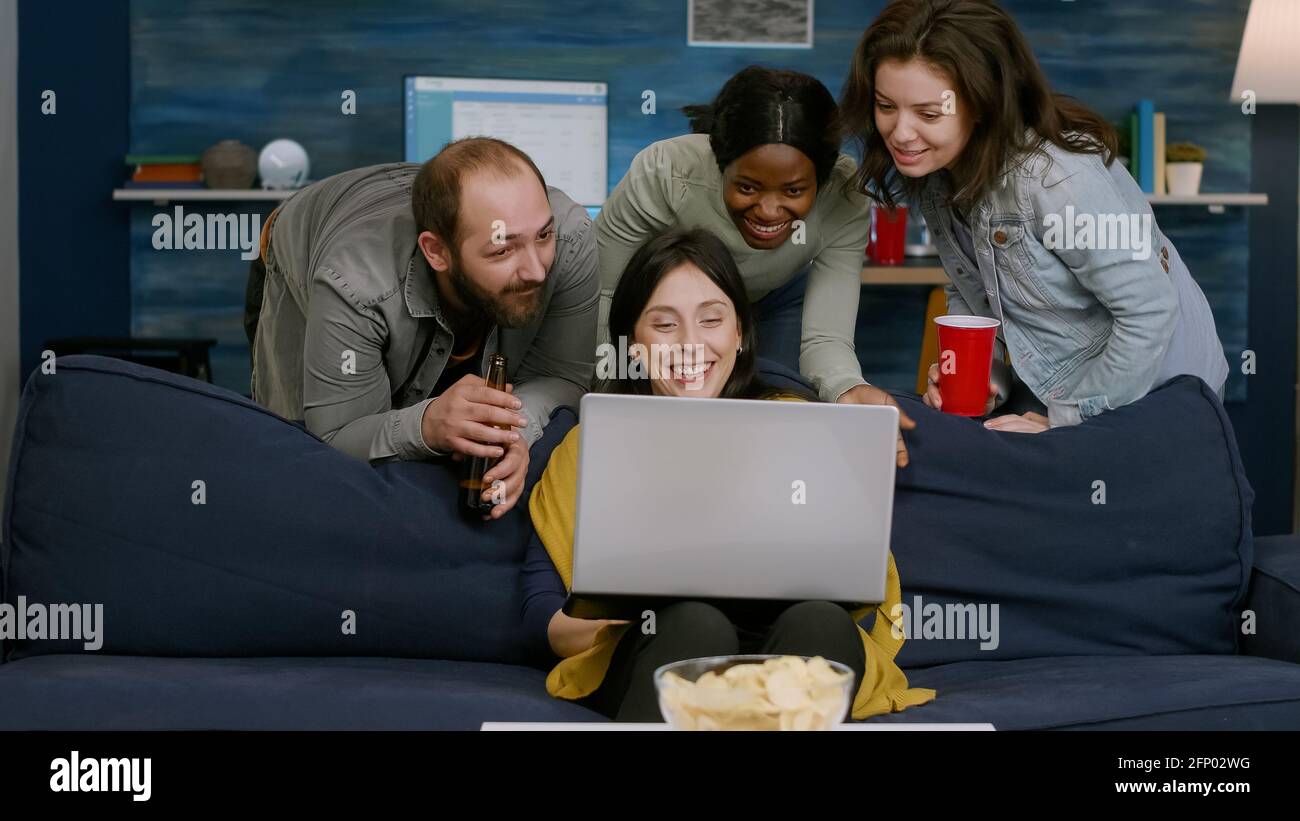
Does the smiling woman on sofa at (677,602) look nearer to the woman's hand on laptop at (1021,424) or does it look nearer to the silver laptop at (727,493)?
the silver laptop at (727,493)

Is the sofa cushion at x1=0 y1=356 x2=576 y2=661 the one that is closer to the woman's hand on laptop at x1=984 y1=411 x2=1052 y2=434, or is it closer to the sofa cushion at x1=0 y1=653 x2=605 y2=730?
the sofa cushion at x1=0 y1=653 x2=605 y2=730

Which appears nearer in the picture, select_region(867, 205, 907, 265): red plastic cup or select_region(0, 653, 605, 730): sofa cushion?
select_region(0, 653, 605, 730): sofa cushion

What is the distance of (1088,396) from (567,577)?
0.99 m

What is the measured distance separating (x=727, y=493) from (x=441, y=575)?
0.71 metres

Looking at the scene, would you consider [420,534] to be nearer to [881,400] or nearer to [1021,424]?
[881,400]

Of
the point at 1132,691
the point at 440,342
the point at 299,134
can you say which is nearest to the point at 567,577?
the point at 440,342

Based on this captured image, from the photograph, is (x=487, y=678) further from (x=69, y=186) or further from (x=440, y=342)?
(x=69, y=186)

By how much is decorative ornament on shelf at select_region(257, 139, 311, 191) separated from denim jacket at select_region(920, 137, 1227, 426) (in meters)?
2.98

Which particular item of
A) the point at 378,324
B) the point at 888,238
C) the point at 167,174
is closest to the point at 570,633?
the point at 378,324

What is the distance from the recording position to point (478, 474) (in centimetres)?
203

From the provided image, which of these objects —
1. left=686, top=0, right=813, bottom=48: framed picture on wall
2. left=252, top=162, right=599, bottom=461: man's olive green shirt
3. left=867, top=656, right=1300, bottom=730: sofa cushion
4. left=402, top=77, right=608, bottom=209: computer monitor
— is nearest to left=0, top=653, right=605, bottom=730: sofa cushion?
left=252, top=162, right=599, bottom=461: man's olive green shirt

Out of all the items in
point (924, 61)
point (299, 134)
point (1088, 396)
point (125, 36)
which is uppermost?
point (125, 36)

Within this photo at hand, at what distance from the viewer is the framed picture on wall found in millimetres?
4945
